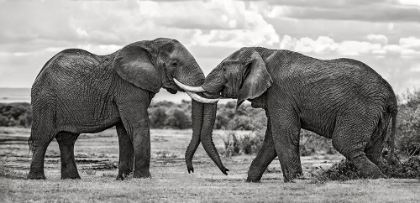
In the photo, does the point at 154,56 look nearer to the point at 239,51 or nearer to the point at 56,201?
the point at 239,51

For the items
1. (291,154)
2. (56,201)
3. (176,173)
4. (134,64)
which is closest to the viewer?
(56,201)

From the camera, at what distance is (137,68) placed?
781 inches

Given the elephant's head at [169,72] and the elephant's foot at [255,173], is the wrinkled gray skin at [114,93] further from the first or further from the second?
the elephant's foot at [255,173]

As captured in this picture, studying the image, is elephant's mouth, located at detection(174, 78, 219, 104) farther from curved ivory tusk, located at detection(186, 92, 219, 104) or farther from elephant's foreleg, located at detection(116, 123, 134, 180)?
elephant's foreleg, located at detection(116, 123, 134, 180)

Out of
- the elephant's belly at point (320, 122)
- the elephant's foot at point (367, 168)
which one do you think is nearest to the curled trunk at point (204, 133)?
the elephant's belly at point (320, 122)

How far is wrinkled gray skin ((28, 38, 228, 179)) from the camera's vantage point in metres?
Answer: 19.6

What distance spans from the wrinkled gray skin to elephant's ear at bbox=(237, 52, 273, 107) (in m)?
0.94

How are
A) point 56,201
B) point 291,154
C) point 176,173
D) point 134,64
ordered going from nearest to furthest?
1. point 56,201
2. point 291,154
3. point 134,64
4. point 176,173

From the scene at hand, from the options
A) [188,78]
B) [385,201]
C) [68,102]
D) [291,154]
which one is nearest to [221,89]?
[188,78]

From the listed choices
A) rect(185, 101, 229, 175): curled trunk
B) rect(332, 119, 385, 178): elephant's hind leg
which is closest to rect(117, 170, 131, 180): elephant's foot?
rect(185, 101, 229, 175): curled trunk

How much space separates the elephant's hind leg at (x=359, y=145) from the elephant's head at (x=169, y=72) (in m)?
2.62

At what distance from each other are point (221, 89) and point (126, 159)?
2.83m

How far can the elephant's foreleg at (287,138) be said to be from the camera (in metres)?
18.5

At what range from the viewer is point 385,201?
1600 cm
